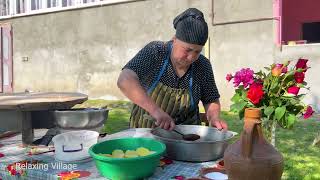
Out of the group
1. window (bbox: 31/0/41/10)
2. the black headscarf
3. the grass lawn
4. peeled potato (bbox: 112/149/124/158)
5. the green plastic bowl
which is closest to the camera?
the green plastic bowl

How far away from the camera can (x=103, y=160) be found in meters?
1.50

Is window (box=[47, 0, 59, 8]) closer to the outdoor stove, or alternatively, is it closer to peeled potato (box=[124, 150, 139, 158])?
the outdoor stove

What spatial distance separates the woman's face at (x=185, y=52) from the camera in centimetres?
207

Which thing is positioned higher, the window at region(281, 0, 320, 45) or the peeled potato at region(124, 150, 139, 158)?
the window at region(281, 0, 320, 45)

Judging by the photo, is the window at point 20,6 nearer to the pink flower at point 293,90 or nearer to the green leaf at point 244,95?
the green leaf at point 244,95

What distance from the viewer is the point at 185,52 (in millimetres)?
2119

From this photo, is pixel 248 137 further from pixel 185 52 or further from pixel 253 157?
pixel 185 52

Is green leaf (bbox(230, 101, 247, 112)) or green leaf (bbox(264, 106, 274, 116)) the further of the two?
green leaf (bbox(230, 101, 247, 112))

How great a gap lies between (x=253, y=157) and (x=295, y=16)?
10311mm

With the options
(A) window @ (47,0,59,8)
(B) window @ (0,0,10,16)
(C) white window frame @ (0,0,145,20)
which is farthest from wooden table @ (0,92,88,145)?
(B) window @ (0,0,10,16)

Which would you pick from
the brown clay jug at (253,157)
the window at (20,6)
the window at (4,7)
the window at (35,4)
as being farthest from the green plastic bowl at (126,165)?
the window at (4,7)

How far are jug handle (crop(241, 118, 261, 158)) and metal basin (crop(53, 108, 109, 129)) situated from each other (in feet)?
3.60

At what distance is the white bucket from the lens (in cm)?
185

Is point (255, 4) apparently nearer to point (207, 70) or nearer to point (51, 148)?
point (207, 70)
